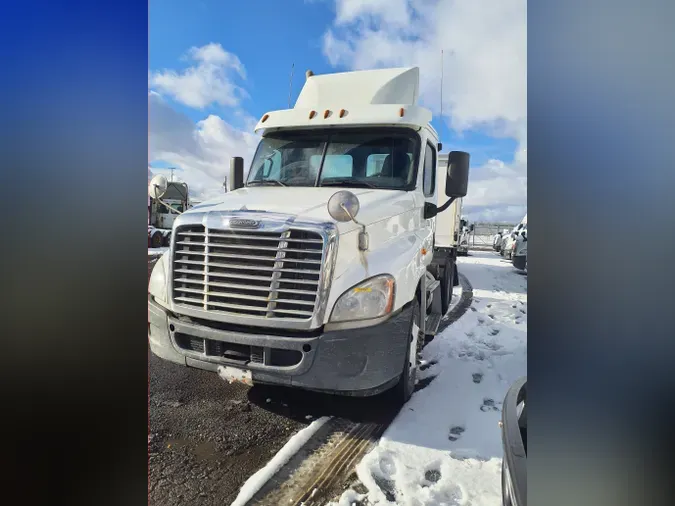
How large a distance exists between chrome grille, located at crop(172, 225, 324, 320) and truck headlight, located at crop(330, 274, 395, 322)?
0.18m

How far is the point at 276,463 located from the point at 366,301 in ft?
3.54

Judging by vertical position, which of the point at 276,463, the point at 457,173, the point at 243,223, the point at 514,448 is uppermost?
the point at 457,173

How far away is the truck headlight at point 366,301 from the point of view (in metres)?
2.39

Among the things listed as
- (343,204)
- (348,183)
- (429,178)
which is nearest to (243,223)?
(343,204)

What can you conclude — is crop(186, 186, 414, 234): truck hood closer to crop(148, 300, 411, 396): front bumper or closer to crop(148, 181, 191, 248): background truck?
crop(148, 181, 191, 248): background truck

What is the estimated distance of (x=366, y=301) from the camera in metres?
2.42

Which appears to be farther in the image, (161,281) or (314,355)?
(161,281)

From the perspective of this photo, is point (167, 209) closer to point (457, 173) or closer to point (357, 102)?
point (357, 102)

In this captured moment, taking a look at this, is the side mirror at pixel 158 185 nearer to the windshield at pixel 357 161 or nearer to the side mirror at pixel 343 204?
the side mirror at pixel 343 204

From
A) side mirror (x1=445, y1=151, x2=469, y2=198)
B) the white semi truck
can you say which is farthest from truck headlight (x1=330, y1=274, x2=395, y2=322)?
side mirror (x1=445, y1=151, x2=469, y2=198)

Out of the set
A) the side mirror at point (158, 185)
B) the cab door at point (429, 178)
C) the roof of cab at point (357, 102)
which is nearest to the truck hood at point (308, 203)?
the cab door at point (429, 178)

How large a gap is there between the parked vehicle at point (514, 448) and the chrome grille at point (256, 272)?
122cm
